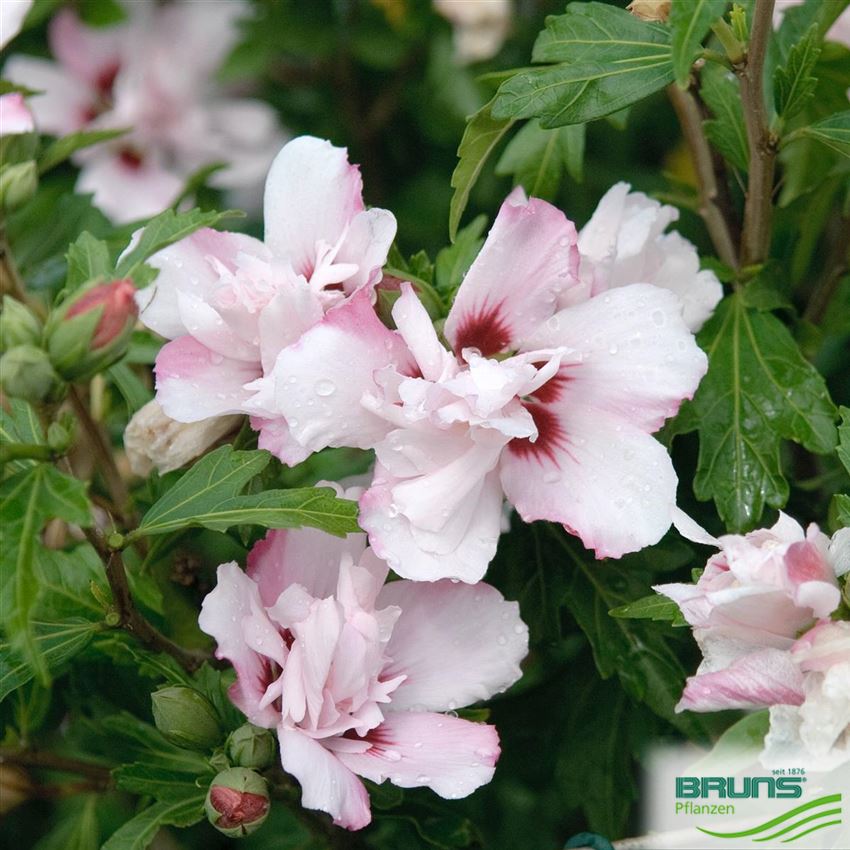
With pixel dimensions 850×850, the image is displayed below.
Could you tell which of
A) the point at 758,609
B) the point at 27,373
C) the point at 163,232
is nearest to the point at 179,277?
the point at 163,232

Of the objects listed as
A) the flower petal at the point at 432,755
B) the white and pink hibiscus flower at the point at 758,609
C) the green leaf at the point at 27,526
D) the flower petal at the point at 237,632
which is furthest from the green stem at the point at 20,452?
the white and pink hibiscus flower at the point at 758,609

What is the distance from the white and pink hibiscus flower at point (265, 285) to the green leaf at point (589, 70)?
0.35 feet

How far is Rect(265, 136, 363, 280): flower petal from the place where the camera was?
2.40 ft

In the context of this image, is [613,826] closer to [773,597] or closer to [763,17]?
[773,597]

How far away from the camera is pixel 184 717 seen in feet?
2.26

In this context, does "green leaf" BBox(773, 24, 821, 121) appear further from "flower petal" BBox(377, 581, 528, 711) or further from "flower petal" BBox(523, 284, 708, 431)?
"flower petal" BBox(377, 581, 528, 711)

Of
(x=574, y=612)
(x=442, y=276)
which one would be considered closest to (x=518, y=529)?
(x=574, y=612)

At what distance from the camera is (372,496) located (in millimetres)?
659

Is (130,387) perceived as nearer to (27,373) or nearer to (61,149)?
(61,149)

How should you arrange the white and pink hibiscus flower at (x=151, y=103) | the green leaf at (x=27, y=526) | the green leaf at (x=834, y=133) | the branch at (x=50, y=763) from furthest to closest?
the white and pink hibiscus flower at (x=151, y=103), the branch at (x=50, y=763), the green leaf at (x=834, y=133), the green leaf at (x=27, y=526)

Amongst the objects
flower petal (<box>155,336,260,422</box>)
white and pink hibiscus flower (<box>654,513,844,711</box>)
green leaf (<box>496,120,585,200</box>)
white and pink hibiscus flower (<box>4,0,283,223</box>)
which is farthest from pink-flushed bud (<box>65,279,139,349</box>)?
white and pink hibiscus flower (<box>4,0,283,223</box>)

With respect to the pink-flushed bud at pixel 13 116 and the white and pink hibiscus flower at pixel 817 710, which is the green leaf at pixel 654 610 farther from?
the pink-flushed bud at pixel 13 116

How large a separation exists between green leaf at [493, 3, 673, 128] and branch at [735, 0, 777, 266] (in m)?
0.05

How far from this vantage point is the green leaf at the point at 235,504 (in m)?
0.65
